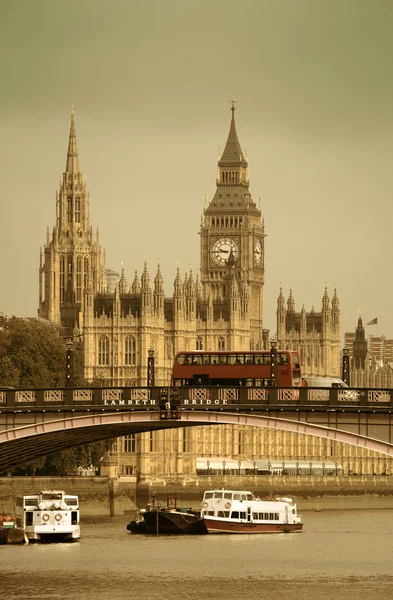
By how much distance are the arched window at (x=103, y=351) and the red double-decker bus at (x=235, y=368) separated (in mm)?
59817

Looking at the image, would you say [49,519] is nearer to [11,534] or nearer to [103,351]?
[11,534]

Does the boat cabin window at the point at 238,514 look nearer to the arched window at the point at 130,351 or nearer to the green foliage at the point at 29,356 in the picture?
the green foliage at the point at 29,356

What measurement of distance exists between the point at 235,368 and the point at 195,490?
44.5 meters

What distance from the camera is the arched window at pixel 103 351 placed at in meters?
190

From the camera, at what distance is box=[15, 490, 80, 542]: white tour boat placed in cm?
12012

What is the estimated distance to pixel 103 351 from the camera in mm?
189750

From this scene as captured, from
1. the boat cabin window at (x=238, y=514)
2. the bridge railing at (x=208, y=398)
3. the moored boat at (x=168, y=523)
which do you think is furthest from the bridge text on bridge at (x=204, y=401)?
the boat cabin window at (x=238, y=514)

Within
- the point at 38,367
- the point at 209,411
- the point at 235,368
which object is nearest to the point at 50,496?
the point at 235,368

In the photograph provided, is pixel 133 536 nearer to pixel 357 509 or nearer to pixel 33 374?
pixel 33 374

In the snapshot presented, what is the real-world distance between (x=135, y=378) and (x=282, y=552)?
243 feet

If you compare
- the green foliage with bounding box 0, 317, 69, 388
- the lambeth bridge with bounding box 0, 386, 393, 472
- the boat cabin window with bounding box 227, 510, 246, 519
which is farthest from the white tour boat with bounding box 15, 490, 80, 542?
the green foliage with bounding box 0, 317, 69, 388

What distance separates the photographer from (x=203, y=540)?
124 m

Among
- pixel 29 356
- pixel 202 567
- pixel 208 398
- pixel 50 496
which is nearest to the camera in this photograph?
pixel 208 398

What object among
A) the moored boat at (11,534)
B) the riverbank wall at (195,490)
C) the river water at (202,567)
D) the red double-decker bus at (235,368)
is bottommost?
the river water at (202,567)
